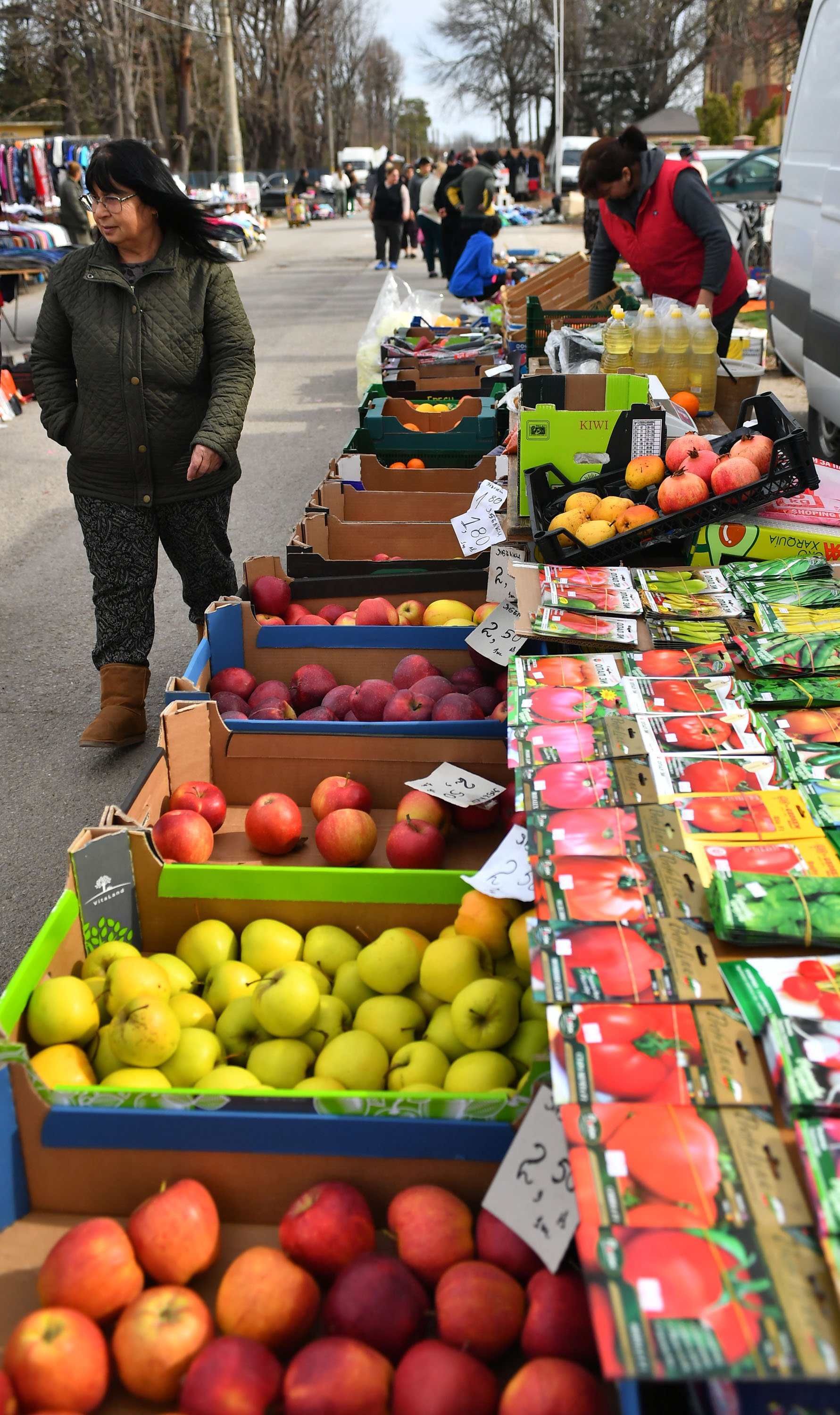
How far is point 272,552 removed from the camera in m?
6.62

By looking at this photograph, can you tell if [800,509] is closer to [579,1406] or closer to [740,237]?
[579,1406]

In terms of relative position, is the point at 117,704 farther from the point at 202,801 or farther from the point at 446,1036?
the point at 446,1036

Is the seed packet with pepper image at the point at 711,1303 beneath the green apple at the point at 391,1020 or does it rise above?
above

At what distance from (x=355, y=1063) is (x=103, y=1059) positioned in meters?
0.44

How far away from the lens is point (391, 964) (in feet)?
6.61

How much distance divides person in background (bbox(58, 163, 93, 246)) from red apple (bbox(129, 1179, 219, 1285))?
1710 cm

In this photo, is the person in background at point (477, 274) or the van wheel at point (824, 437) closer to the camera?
the van wheel at point (824, 437)

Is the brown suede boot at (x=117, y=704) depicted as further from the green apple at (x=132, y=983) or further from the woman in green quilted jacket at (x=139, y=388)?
the green apple at (x=132, y=983)

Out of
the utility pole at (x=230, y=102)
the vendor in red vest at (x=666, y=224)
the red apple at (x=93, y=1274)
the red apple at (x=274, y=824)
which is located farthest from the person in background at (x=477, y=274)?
the utility pole at (x=230, y=102)

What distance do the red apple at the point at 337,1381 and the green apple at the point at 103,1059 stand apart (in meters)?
0.67

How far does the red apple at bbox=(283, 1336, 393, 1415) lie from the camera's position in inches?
50.2

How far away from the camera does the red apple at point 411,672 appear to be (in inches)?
122

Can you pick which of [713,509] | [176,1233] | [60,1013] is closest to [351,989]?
[60,1013]

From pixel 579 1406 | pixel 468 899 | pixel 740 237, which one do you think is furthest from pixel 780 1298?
pixel 740 237
